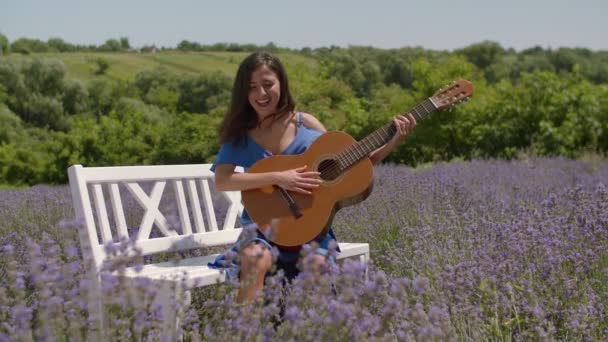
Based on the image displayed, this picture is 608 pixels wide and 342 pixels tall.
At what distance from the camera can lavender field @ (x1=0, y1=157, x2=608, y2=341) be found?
1.60 meters

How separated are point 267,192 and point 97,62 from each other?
38.2 metres

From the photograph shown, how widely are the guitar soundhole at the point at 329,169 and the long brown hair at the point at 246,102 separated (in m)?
0.31

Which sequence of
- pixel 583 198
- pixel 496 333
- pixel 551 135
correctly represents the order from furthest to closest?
pixel 551 135
pixel 583 198
pixel 496 333

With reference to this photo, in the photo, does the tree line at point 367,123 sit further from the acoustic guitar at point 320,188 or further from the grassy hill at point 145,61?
the grassy hill at point 145,61

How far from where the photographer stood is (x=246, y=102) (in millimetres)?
3303

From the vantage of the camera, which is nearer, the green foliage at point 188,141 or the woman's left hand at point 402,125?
the woman's left hand at point 402,125

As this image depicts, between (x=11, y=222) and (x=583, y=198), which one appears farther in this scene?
(x=11, y=222)

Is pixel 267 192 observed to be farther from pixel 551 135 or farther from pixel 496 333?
pixel 551 135

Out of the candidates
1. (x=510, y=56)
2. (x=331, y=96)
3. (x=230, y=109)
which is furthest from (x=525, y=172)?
(x=510, y=56)

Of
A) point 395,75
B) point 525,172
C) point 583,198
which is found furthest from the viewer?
point 395,75

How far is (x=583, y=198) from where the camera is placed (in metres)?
3.50

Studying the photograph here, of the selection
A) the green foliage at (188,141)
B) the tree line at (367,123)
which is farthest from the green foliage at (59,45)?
the green foliage at (188,141)

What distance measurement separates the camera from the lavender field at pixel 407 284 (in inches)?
A: 63.1

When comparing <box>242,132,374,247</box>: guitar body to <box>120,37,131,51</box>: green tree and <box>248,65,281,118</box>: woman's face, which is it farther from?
<box>120,37,131,51</box>: green tree
